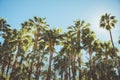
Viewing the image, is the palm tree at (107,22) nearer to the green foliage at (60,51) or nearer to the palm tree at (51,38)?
the green foliage at (60,51)

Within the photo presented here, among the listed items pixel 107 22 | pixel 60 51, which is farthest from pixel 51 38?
pixel 107 22

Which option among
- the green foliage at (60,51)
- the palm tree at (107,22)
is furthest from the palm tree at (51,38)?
the palm tree at (107,22)

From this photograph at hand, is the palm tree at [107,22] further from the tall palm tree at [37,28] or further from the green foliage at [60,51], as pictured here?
the tall palm tree at [37,28]

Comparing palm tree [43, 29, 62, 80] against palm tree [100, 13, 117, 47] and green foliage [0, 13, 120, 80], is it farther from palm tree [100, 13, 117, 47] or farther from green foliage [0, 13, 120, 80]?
palm tree [100, 13, 117, 47]

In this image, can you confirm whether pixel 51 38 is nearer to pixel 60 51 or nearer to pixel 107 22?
pixel 60 51

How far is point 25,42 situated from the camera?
1416 inches

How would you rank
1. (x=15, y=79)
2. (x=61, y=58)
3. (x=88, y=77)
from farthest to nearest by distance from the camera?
(x=61, y=58)
(x=88, y=77)
(x=15, y=79)

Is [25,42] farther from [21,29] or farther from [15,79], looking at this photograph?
[15,79]

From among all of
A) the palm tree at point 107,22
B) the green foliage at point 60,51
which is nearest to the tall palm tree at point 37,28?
the green foliage at point 60,51

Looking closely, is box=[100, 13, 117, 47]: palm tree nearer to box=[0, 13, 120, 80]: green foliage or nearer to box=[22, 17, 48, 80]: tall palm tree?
box=[0, 13, 120, 80]: green foliage

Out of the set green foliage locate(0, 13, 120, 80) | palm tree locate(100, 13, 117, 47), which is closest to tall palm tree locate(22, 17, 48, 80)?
green foliage locate(0, 13, 120, 80)

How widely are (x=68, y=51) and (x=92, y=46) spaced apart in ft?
15.2

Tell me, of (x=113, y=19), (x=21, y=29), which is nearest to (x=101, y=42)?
(x=113, y=19)

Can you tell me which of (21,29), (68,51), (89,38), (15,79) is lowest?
(15,79)
